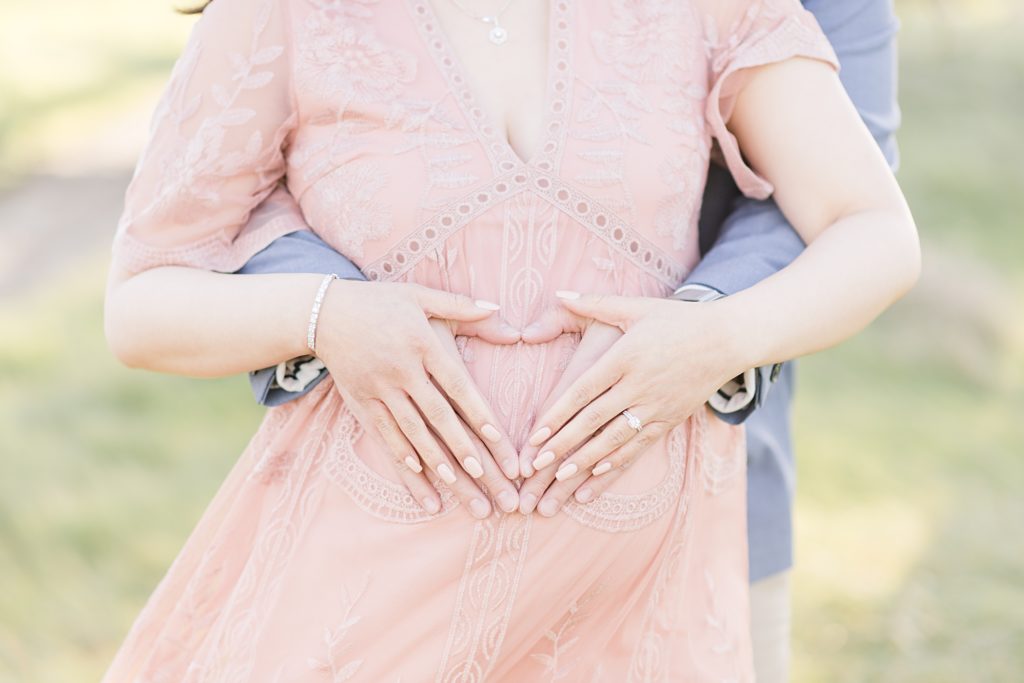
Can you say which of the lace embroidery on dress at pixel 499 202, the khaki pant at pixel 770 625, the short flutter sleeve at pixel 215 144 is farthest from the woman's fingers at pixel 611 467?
the khaki pant at pixel 770 625

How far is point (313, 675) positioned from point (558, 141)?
0.74 m

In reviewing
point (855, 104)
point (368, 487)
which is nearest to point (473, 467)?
point (368, 487)

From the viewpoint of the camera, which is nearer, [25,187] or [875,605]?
[875,605]

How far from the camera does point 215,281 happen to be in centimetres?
157

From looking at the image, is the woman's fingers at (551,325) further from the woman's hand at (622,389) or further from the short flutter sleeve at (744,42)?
the short flutter sleeve at (744,42)

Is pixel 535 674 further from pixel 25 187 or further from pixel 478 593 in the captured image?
pixel 25 187

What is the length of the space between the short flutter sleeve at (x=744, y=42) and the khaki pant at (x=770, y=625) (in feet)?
3.04

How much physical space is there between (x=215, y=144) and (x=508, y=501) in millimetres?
611

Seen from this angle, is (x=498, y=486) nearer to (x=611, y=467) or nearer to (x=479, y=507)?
(x=479, y=507)

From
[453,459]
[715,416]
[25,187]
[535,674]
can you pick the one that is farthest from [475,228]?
[25,187]

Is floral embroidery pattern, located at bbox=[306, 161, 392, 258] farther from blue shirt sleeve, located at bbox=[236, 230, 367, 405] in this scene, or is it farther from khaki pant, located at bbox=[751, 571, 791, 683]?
khaki pant, located at bbox=[751, 571, 791, 683]

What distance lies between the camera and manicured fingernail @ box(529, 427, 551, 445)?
1478 mm

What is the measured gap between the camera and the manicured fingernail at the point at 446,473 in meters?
1.46

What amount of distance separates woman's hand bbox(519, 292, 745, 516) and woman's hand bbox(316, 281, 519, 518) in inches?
2.4
